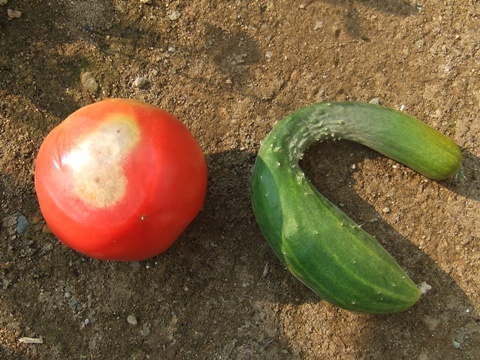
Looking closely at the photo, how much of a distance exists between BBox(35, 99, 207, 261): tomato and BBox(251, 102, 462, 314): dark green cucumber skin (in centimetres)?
39

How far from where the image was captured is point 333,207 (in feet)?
7.54

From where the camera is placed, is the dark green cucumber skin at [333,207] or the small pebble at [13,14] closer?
the dark green cucumber skin at [333,207]

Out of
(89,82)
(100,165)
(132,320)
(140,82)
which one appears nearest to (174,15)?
(140,82)

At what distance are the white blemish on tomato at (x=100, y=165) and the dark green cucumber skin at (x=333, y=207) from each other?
655 millimetres

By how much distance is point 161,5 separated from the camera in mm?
2641

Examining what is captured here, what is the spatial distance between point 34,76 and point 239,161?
1.13 m

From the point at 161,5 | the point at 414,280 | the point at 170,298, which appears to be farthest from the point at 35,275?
the point at 414,280

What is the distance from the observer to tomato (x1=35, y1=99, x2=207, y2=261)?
186 centimetres

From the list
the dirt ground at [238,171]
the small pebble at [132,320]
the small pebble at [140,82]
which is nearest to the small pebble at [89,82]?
the dirt ground at [238,171]

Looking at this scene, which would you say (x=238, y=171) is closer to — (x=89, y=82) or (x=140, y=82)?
(x=140, y=82)

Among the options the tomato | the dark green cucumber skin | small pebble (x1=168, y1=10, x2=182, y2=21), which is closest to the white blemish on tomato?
the tomato

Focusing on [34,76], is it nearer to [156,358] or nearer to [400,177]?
[156,358]

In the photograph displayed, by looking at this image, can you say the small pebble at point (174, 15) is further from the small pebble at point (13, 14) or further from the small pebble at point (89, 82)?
the small pebble at point (13, 14)

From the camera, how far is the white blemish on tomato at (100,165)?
6.07 ft
